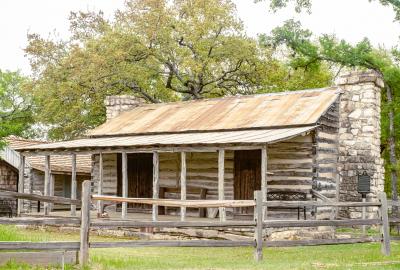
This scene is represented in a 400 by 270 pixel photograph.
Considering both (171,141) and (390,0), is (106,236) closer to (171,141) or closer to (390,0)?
(171,141)

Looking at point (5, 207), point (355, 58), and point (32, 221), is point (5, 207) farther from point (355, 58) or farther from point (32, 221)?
point (32, 221)

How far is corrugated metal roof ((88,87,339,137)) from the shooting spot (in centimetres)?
2047

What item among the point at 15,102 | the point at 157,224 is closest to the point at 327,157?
the point at 157,224

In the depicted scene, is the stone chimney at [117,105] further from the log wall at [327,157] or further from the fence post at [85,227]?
the fence post at [85,227]

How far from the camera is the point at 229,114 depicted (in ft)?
74.9

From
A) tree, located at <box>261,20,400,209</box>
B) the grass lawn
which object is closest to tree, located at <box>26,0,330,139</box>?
tree, located at <box>261,20,400,209</box>

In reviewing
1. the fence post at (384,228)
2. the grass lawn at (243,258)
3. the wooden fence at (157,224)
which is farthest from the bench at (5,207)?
the fence post at (384,228)

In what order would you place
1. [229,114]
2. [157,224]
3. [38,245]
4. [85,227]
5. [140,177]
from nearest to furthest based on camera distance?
[38,245]
[85,227]
[157,224]
[229,114]
[140,177]

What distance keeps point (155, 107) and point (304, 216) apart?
1072 centimetres

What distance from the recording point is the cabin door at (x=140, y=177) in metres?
23.2

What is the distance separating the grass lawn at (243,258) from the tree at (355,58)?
7077mm

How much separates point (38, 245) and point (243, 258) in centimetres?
474

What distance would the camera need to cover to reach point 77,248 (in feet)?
34.3

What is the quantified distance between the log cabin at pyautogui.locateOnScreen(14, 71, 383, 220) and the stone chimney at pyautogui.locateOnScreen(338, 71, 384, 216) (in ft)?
0.11
